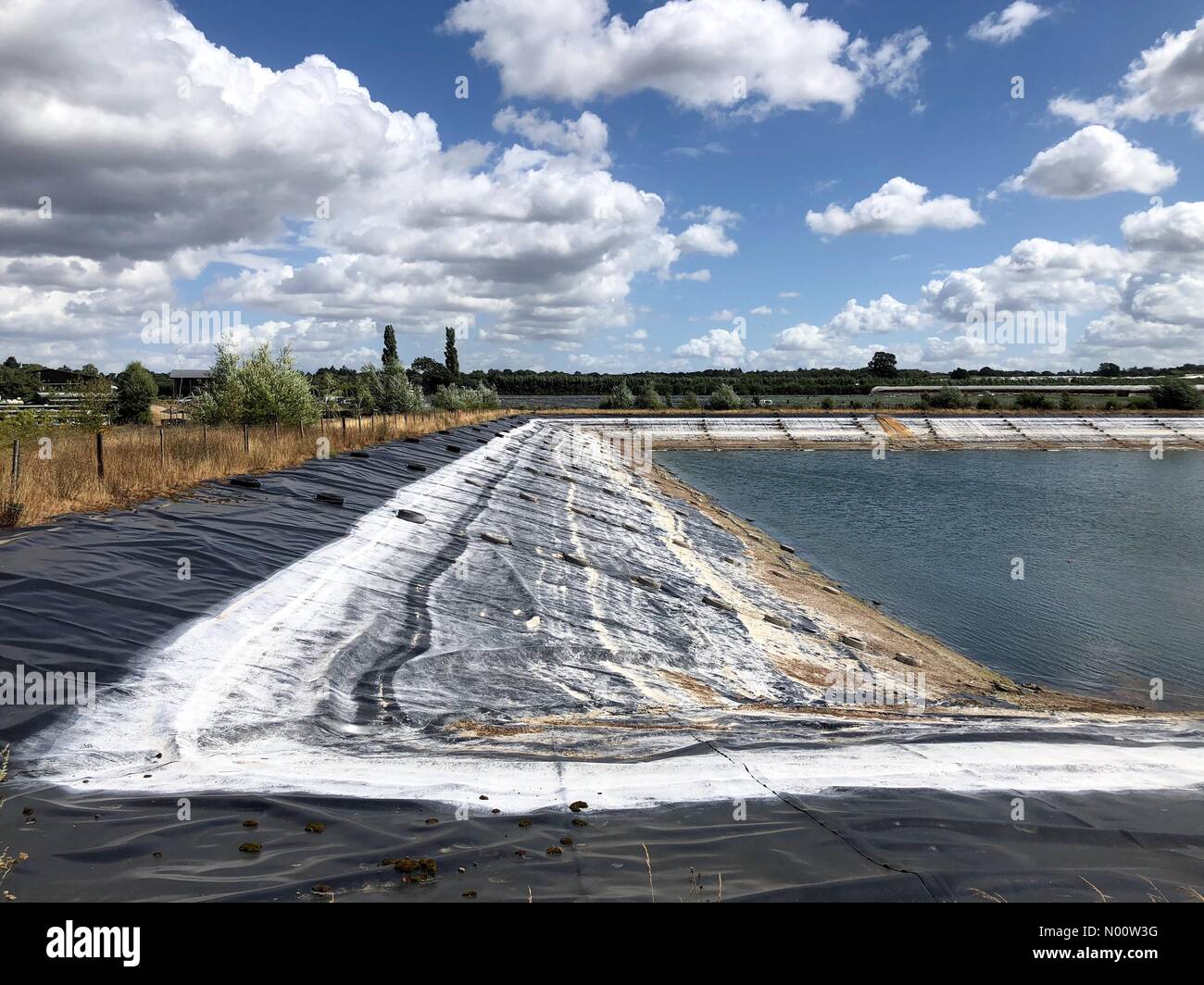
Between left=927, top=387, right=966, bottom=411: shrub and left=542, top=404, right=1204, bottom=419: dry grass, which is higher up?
left=927, top=387, right=966, bottom=411: shrub

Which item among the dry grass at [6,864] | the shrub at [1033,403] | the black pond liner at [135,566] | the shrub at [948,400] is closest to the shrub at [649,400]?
the shrub at [948,400]

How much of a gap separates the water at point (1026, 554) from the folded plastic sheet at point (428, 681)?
452 centimetres

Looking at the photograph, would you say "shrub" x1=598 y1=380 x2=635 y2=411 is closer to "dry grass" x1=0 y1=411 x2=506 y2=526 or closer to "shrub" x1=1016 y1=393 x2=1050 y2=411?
Result: "shrub" x1=1016 y1=393 x2=1050 y2=411

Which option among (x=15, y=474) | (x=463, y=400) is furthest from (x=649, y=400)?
(x=15, y=474)

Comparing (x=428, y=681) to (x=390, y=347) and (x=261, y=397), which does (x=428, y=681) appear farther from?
(x=390, y=347)

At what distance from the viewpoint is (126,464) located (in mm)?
14438

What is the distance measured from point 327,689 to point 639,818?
3.99 meters

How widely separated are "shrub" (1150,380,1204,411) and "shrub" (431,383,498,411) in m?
64.8

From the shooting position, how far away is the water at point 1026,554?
15.0m

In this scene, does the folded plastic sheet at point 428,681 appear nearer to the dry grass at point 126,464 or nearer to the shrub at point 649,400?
the dry grass at point 126,464

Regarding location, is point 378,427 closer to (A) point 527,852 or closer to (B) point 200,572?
(B) point 200,572

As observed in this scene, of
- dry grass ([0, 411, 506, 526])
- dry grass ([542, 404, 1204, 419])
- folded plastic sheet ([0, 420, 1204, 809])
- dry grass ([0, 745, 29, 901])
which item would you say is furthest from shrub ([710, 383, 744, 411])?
dry grass ([0, 745, 29, 901])

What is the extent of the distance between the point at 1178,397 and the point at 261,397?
8240cm

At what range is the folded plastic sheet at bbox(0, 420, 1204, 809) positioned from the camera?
580 centimetres
